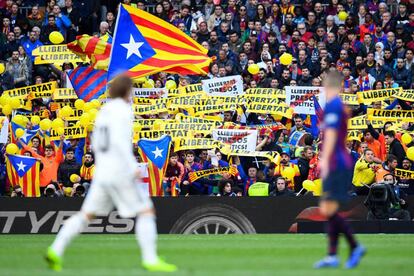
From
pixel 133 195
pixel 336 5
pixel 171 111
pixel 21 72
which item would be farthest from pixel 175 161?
pixel 133 195

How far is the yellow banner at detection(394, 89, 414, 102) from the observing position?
84.6 feet

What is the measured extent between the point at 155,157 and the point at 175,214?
1.83 m

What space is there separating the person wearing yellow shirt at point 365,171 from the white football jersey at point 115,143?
11.1 m

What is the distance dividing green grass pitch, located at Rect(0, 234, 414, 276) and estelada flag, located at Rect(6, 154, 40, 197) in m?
4.09

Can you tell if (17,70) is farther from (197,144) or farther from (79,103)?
(197,144)

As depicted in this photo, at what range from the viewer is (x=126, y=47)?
25391 millimetres

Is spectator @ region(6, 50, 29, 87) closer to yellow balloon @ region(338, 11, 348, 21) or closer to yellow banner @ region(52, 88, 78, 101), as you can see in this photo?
yellow banner @ region(52, 88, 78, 101)

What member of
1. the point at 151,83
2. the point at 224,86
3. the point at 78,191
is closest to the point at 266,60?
the point at 224,86

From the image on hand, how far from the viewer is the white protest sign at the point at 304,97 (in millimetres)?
25969

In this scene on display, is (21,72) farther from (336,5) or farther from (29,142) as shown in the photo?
(336,5)

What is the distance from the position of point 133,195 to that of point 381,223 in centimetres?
1006

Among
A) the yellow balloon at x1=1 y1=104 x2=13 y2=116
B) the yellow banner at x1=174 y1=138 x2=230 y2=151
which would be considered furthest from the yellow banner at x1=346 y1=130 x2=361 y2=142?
the yellow balloon at x1=1 y1=104 x2=13 y2=116

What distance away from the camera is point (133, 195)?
13078 mm

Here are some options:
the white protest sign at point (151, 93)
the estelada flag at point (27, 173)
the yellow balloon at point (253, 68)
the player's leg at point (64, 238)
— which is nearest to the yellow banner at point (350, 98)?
the yellow balloon at point (253, 68)
